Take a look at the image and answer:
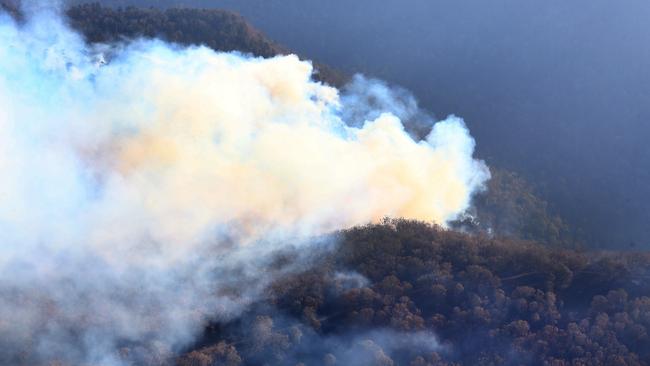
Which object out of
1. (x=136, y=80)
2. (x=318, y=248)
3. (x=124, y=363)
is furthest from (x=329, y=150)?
(x=124, y=363)

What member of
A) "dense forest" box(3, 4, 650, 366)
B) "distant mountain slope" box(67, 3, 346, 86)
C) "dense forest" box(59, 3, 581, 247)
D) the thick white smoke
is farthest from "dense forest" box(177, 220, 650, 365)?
"distant mountain slope" box(67, 3, 346, 86)

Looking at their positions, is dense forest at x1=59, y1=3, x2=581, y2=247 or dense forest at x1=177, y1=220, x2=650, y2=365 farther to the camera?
dense forest at x1=59, y1=3, x2=581, y2=247

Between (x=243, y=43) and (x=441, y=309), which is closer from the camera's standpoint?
(x=441, y=309)

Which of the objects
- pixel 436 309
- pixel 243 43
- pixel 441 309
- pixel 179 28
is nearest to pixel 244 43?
pixel 243 43

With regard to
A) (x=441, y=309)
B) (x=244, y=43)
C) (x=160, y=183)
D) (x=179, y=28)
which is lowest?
(x=441, y=309)

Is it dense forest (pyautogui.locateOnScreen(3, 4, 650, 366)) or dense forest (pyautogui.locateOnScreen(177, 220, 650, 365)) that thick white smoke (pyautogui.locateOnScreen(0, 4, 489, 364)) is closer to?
dense forest (pyautogui.locateOnScreen(3, 4, 650, 366))

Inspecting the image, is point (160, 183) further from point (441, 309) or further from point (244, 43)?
point (244, 43)
